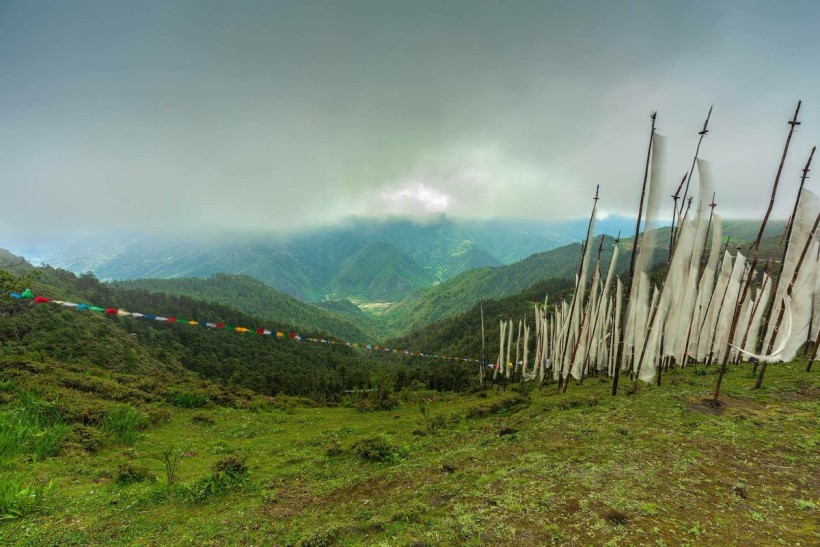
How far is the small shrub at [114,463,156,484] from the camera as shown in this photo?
491 inches

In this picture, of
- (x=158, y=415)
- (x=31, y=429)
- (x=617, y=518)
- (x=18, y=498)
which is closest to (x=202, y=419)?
(x=158, y=415)

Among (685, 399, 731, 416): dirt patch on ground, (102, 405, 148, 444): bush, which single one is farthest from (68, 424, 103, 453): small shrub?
(685, 399, 731, 416): dirt patch on ground

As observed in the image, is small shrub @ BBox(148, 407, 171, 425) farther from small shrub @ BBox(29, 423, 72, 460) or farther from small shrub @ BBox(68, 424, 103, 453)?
small shrub @ BBox(29, 423, 72, 460)

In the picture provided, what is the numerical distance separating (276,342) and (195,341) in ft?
86.0

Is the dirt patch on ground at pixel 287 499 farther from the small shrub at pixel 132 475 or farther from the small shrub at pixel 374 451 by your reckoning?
the small shrub at pixel 132 475

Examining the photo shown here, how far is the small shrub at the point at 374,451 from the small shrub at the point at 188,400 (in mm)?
16955

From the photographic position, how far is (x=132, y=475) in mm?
12719

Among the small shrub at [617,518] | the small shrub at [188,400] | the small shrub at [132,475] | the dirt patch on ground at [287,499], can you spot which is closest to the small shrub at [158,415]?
the small shrub at [188,400]

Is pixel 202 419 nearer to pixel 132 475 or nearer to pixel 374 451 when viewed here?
pixel 132 475

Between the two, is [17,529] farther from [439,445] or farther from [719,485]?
[719,485]

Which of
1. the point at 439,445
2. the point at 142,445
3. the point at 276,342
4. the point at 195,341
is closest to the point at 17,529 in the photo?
the point at 142,445

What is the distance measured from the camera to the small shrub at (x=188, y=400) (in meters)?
25.5

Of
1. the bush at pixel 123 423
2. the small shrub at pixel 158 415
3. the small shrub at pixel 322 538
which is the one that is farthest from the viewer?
the small shrub at pixel 158 415

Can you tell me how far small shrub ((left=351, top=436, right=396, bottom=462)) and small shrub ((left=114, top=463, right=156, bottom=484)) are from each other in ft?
26.2
